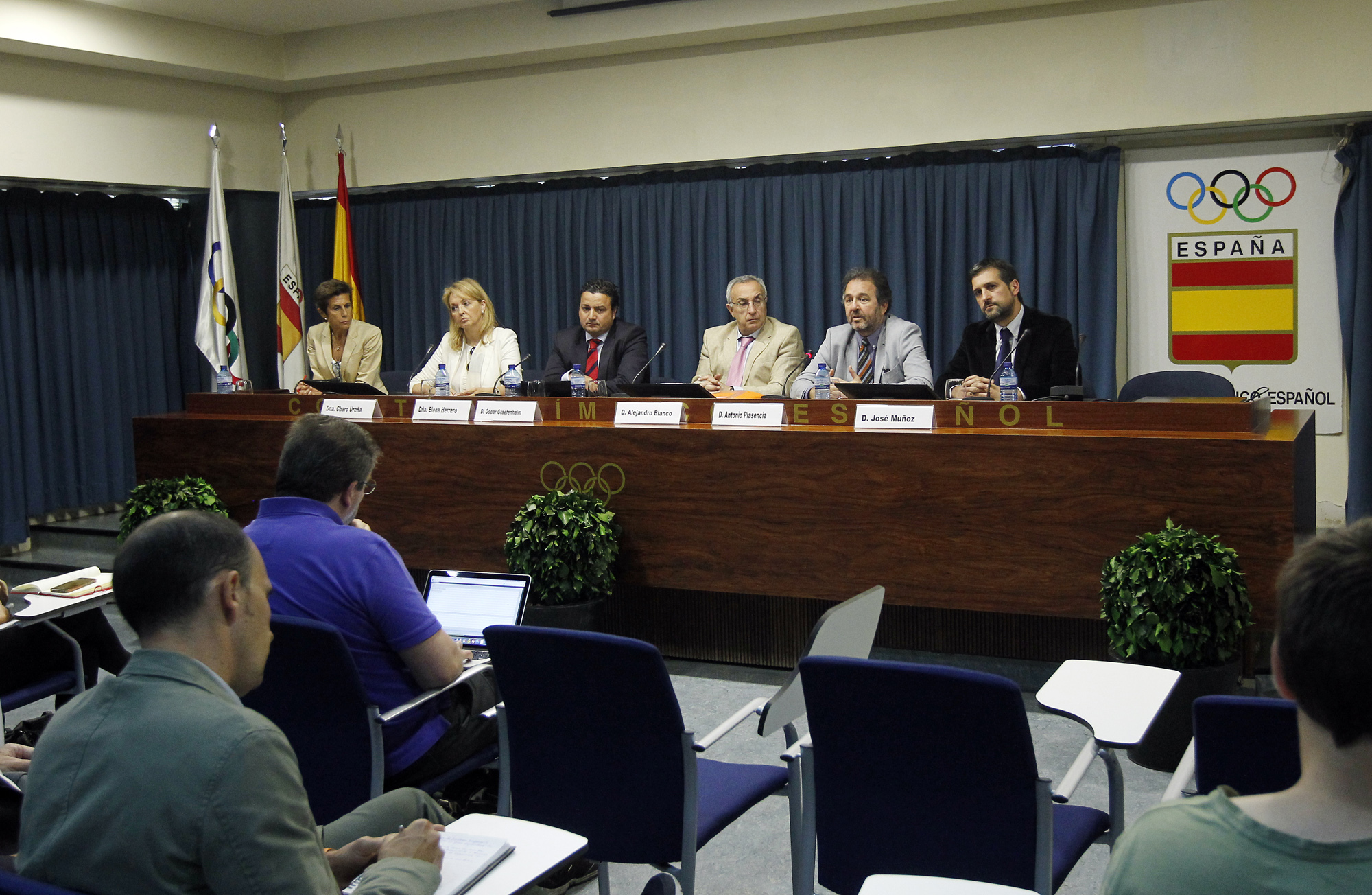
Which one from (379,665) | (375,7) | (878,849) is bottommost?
(878,849)

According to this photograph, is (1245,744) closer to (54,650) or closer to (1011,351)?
(1011,351)

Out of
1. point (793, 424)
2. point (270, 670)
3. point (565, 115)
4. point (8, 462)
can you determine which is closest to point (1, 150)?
point (8, 462)

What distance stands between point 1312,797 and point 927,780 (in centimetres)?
86

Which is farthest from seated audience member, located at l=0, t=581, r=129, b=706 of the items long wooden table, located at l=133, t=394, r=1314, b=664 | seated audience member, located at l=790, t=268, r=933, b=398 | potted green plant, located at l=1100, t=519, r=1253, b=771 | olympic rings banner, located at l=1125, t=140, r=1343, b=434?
olympic rings banner, located at l=1125, t=140, r=1343, b=434

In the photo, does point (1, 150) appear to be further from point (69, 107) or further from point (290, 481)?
point (290, 481)

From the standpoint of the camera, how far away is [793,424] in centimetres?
390

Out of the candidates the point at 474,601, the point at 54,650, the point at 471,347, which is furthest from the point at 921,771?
the point at 471,347

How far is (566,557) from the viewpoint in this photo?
3855 millimetres

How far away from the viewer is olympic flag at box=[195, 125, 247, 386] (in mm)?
6766

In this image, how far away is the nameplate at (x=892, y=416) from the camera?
363 cm

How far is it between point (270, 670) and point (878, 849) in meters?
1.19

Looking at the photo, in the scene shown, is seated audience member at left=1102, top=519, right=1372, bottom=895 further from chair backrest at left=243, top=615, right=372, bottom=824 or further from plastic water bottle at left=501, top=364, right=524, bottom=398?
plastic water bottle at left=501, top=364, right=524, bottom=398

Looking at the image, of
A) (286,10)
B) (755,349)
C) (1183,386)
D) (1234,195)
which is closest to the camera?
(1183,386)

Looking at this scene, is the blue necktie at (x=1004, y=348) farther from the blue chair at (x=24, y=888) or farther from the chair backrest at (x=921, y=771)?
the blue chair at (x=24, y=888)
